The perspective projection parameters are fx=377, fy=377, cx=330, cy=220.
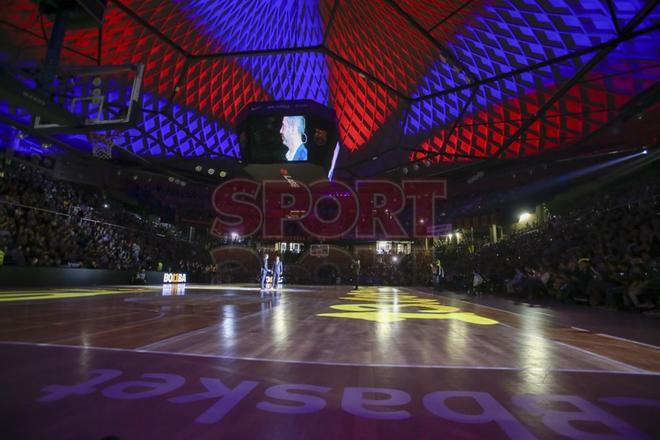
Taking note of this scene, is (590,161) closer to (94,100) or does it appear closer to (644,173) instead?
(644,173)

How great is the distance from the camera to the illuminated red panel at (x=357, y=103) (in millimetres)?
31578

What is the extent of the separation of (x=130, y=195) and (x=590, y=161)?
40109mm

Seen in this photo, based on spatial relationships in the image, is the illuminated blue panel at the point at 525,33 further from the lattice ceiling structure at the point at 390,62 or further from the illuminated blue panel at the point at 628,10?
the illuminated blue panel at the point at 628,10

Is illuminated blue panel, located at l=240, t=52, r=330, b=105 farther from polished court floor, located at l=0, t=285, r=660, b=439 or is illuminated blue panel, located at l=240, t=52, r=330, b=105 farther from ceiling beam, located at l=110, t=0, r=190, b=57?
polished court floor, located at l=0, t=285, r=660, b=439

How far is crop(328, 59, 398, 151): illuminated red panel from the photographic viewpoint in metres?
31.6

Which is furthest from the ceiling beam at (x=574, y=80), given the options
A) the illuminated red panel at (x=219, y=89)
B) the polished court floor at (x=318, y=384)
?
the illuminated red panel at (x=219, y=89)

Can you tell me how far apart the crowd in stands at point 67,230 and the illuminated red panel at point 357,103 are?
21.2m

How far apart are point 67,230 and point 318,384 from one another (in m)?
25.1

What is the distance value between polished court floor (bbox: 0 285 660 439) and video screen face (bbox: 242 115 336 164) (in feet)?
76.5

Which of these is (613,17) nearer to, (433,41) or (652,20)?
(652,20)

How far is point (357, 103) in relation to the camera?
35.3 metres

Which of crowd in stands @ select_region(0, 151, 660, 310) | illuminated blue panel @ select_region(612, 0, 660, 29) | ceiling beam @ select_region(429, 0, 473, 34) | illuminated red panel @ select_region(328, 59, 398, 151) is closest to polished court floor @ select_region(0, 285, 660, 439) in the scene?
crowd in stands @ select_region(0, 151, 660, 310)

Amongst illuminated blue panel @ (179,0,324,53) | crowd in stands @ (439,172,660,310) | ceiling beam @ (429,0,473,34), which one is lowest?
crowd in stands @ (439,172,660,310)

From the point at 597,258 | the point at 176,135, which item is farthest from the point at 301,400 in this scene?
the point at 176,135
